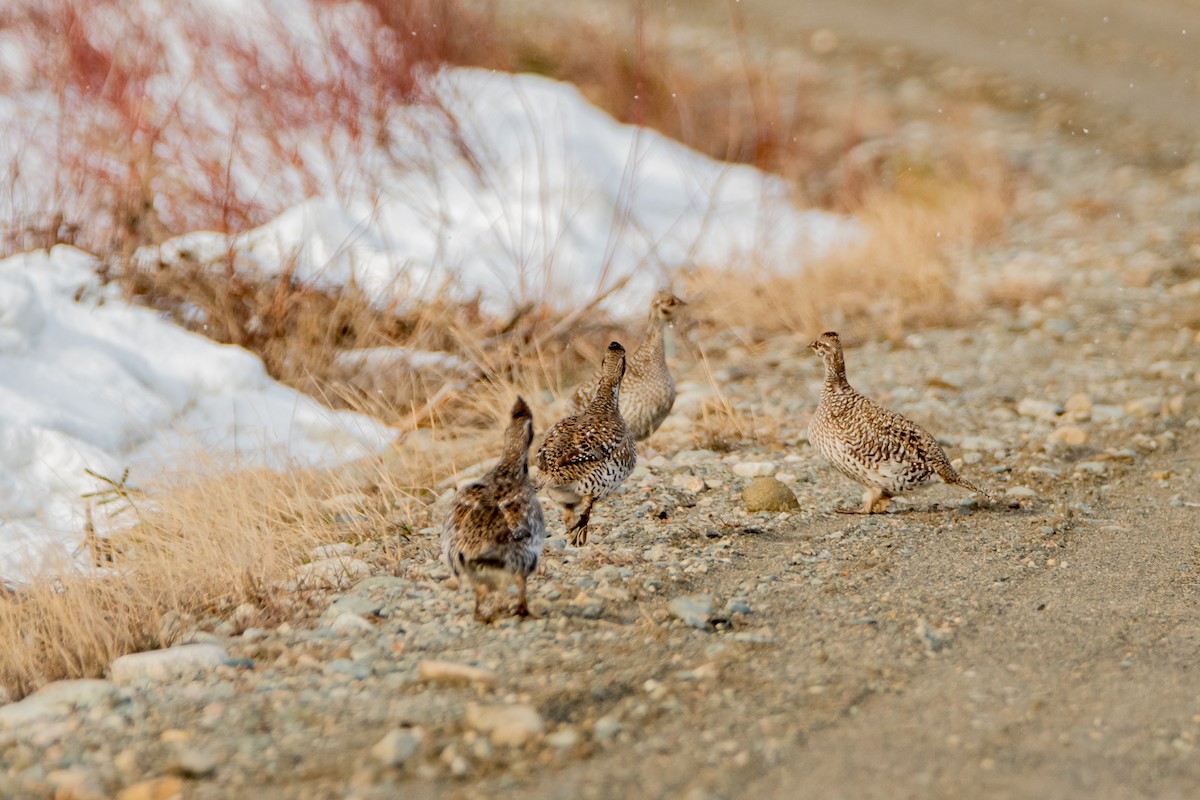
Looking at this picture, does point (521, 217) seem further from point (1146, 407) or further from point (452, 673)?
point (452, 673)

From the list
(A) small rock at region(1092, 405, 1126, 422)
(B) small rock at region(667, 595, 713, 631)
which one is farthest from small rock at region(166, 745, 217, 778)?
(A) small rock at region(1092, 405, 1126, 422)

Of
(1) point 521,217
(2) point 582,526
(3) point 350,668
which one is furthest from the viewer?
(1) point 521,217

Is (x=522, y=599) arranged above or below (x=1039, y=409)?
above

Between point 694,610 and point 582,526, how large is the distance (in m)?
1.04

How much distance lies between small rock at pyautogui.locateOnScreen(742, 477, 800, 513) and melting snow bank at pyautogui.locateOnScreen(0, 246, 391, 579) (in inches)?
73.1

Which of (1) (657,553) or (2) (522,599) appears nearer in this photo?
(2) (522,599)

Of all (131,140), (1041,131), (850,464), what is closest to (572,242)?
(131,140)

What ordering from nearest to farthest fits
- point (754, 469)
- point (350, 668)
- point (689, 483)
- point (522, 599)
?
point (350, 668) → point (522, 599) → point (689, 483) → point (754, 469)

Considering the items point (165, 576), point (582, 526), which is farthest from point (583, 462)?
point (165, 576)

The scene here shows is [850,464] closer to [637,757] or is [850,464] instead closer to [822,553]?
[822,553]

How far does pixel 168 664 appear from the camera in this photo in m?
4.33

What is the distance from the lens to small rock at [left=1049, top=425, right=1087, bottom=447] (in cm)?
729

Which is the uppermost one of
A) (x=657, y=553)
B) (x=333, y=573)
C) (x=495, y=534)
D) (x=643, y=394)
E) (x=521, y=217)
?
(x=521, y=217)

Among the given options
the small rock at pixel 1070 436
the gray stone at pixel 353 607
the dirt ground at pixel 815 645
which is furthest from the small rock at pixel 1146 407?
the gray stone at pixel 353 607
